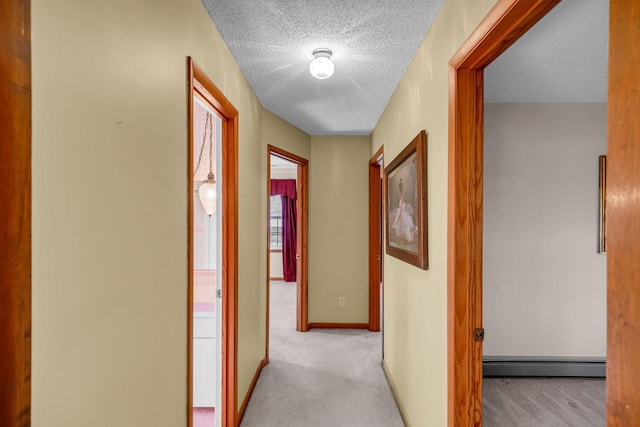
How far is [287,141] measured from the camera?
151 inches

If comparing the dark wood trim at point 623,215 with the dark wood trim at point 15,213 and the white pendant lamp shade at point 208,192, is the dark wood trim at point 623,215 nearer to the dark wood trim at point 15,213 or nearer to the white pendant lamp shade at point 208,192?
the dark wood trim at point 15,213

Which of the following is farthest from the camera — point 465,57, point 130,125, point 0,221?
point 465,57

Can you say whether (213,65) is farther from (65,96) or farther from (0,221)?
(0,221)

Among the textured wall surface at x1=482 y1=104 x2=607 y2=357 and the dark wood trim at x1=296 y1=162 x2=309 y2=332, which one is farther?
the dark wood trim at x1=296 y1=162 x2=309 y2=332

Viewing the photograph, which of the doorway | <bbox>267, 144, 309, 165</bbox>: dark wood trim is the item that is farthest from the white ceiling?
the doorway

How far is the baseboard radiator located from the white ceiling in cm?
231

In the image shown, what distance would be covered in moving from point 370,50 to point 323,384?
2616mm

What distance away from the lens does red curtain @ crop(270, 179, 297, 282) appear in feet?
25.6

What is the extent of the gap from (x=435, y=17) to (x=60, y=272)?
1.85 metres

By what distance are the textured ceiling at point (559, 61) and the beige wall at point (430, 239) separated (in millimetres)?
552

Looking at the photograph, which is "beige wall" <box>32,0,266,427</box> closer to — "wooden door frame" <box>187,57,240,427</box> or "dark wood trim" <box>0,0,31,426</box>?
"dark wood trim" <box>0,0,31,426</box>

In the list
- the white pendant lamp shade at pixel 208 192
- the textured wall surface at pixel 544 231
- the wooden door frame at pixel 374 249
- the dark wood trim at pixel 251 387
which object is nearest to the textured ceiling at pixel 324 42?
the white pendant lamp shade at pixel 208 192

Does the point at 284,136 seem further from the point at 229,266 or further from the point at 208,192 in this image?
the point at 229,266

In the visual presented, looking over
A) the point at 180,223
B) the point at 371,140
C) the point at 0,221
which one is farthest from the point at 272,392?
the point at 371,140
